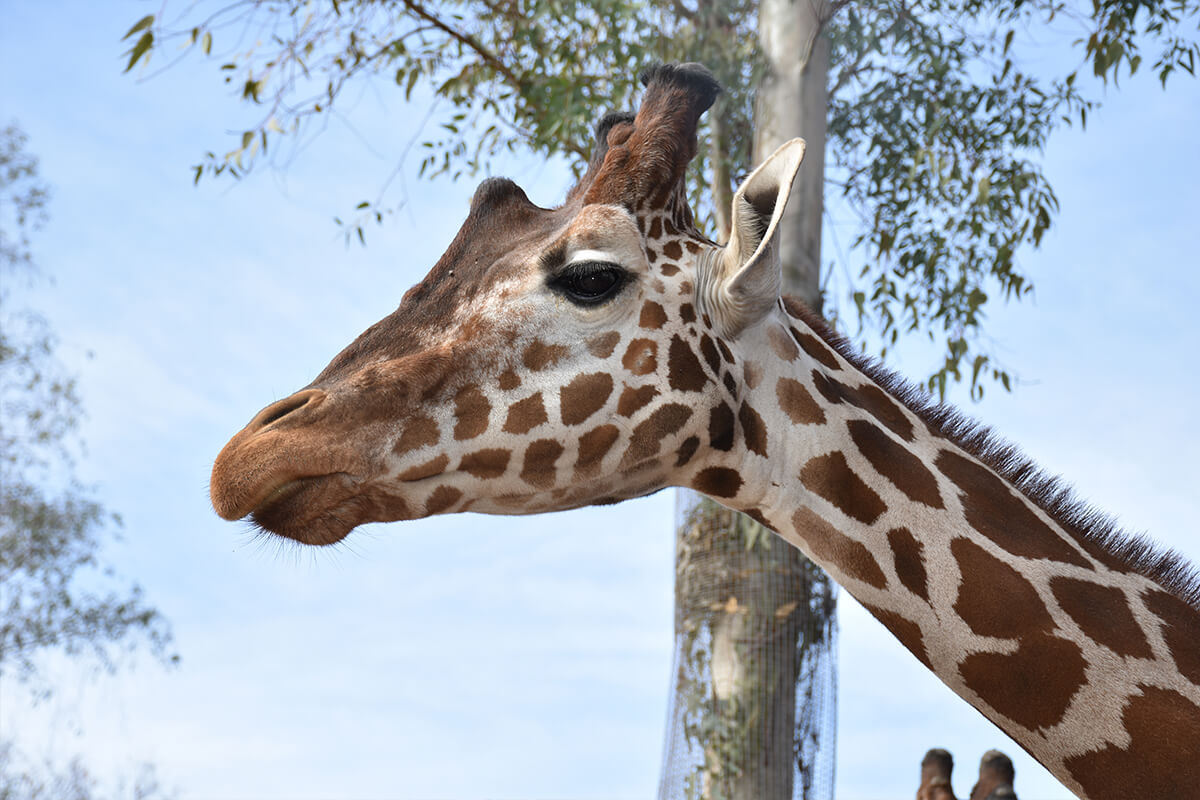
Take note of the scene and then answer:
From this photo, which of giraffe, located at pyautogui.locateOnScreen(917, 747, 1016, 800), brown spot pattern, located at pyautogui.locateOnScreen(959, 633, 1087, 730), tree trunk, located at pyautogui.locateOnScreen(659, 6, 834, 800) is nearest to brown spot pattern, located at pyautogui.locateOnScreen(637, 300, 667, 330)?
brown spot pattern, located at pyautogui.locateOnScreen(959, 633, 1087, 730)

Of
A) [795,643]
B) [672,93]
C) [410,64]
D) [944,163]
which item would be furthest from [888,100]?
[672,93]

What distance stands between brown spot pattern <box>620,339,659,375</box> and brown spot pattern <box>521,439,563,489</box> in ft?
→ 0.74

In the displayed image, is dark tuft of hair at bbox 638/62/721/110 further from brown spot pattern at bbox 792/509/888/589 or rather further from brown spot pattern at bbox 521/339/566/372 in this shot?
brown spot pattern at bbox 792/509/888/589

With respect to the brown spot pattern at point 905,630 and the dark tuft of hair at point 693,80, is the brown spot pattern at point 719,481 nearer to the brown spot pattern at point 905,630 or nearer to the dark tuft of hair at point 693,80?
the brown spot pattern at point 905,630

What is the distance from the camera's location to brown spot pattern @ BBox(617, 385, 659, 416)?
243 cm

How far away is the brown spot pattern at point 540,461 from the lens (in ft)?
7.90

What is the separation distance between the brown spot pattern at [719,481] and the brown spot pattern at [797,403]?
0.18 metres

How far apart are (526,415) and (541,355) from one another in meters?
0.14

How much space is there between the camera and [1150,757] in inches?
86.6

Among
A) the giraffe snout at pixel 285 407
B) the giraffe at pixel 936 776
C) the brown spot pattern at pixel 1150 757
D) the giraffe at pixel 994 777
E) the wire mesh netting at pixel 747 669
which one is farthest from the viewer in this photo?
the wire mesh netting at pixel 747 669

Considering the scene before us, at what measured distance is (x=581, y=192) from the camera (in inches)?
111

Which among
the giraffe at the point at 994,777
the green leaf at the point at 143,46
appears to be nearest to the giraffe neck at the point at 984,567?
the giraffe at the point at 994,777

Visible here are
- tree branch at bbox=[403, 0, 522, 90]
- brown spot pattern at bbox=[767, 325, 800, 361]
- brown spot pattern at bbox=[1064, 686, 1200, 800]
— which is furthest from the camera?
tree branch at bbox=[403, 0, 522, 90]

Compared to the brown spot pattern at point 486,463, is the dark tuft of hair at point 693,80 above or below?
above
